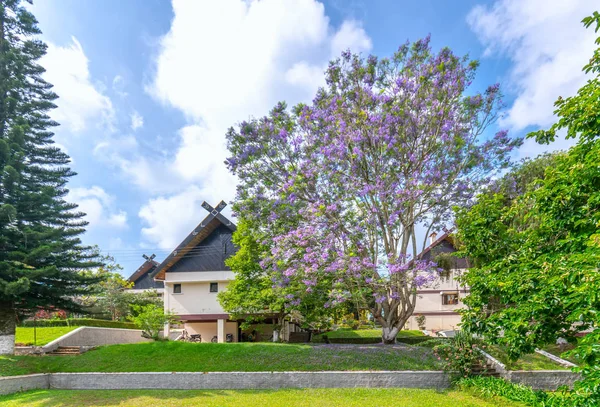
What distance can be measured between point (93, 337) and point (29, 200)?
7.91 m

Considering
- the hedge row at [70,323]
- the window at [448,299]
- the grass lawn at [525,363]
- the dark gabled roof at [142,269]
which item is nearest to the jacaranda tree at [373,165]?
the grass lawn at [525,363]

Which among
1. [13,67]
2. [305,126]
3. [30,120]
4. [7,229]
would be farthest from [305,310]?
[13,67]

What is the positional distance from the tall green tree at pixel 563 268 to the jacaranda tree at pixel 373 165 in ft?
16.6

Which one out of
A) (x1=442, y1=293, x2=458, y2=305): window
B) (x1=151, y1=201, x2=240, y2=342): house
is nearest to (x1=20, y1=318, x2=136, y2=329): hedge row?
(x1=151, y1=201, x2=240, y2=342): house

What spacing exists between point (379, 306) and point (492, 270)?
24.3 ft

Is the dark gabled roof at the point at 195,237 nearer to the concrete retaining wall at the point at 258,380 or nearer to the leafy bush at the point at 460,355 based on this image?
the concrete retaining wall at the point at 258,380

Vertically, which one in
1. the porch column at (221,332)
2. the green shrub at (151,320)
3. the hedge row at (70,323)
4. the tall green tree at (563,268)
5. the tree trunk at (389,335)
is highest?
the tall green tree at (563,268)

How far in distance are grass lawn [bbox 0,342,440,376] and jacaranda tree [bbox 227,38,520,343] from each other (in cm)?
198

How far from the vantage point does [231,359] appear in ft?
41.3

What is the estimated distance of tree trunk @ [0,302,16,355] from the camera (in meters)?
13.1

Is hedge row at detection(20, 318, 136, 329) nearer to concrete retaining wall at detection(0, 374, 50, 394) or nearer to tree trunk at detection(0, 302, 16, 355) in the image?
tree trunk at detection(0, 302, 16, 355)

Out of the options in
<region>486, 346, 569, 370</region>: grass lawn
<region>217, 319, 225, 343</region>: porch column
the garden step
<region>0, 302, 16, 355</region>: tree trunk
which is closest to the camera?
<region>486, 346, 569, 370</region>: grass lawn

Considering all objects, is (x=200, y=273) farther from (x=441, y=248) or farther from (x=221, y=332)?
(x=441, y=248)

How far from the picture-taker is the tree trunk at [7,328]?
13.1 m
